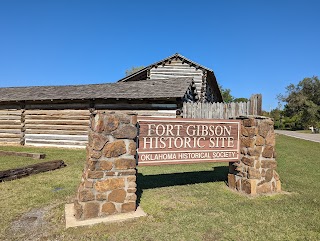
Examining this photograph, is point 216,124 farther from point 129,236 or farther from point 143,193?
point 129,236

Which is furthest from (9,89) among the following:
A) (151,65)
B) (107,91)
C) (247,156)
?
(247,156)

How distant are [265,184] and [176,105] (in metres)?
7.00

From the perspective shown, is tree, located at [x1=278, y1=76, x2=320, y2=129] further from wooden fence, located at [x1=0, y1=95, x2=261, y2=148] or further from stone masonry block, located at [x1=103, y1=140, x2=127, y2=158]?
stone masonry block, located at [x1=103, y1=140, x2=127, y2=158]

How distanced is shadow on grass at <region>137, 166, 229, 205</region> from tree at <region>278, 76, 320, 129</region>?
154 ft

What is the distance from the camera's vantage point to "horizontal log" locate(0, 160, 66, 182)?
659 centimetres

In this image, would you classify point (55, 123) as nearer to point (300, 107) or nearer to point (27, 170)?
point (27, 170)

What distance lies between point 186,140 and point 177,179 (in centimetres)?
216

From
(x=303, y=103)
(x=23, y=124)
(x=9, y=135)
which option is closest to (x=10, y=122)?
(x=9, y=135)

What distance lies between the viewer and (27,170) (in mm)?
7254

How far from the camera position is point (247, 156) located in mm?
5938

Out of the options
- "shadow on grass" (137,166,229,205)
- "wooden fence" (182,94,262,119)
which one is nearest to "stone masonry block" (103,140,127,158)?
"shadow on grass" (137,166,229,205)

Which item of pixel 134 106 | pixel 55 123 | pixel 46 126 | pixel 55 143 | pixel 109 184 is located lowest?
pixel 55 143

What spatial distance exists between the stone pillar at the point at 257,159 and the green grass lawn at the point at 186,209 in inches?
11.6

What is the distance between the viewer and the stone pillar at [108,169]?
172 inches
